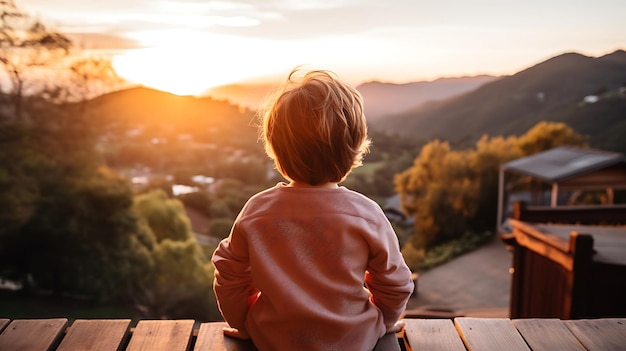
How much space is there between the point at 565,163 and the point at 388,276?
9.42 meters

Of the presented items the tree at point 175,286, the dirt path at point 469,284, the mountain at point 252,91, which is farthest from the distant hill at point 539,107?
the mountain at point 252,91

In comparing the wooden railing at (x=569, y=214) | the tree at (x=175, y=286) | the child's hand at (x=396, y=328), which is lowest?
the tree at (x=175, y=286)

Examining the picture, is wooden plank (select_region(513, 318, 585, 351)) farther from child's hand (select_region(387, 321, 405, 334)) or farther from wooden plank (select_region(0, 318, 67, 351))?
wooden plank (select_region(0, 318, 67, 351))

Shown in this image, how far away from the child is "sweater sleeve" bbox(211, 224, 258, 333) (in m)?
0.01

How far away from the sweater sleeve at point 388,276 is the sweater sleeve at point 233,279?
27 cm

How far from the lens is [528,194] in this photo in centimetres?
1241

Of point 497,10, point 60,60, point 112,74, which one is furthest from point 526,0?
point 60,60

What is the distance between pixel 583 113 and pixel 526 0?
487cm

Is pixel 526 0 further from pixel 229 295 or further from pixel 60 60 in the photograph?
pixel 229 295

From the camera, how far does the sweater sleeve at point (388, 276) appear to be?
111 cm

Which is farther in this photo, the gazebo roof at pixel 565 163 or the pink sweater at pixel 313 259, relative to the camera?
the gazebo roof at pixel 565 163

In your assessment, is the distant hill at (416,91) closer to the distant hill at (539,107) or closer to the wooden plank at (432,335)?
the distant hill at (539,107)

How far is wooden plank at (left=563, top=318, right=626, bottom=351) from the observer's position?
1252 mm

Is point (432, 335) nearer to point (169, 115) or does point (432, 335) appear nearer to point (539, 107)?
point (169, 115)
